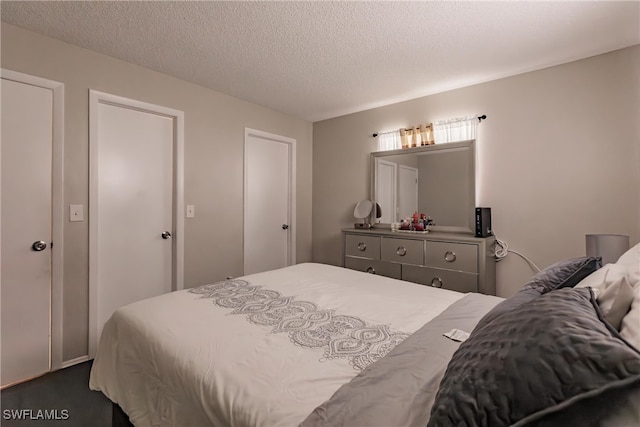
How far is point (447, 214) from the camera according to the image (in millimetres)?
3014

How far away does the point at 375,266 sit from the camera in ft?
10.3

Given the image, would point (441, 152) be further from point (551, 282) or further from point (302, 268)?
point (551, 282)

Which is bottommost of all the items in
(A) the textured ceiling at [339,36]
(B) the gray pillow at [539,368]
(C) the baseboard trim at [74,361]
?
(C) the baseboard trim at [74,361]

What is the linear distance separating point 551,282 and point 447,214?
75.8 inches

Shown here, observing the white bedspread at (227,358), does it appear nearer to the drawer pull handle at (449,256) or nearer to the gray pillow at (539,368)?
the gray pillow at (539,368)

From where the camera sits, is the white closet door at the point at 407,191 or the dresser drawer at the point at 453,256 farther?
the white closet door at the point at 407,191

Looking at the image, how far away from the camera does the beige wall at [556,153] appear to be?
217 cm

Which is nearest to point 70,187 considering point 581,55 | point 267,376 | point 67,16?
point 67,16

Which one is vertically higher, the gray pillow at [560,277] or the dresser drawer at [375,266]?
the gray pillow at [560,277]

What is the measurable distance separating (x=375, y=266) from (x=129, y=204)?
2434 mm

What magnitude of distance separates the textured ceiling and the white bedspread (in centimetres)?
175
